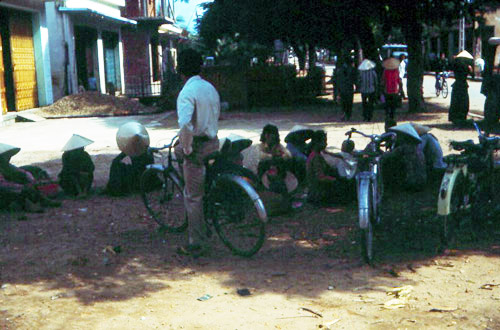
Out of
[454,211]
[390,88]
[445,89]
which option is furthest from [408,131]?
[445,89]

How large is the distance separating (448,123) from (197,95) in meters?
11.4

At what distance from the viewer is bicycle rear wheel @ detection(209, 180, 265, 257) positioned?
5227 millimetres

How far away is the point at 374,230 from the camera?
19.7ft

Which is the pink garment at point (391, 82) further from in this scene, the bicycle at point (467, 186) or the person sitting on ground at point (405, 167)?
the bicycle at point (467, 186)

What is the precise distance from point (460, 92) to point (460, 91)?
0.08ft

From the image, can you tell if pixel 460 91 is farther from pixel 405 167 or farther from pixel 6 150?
pixel 6 150

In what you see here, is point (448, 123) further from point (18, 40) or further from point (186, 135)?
point (18, 40)

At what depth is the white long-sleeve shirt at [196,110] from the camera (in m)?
5.07

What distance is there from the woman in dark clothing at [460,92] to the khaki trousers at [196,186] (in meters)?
10.2

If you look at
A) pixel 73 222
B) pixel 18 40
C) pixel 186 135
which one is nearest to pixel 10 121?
pixel 18 40

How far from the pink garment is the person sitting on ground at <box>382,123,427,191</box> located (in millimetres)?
8239

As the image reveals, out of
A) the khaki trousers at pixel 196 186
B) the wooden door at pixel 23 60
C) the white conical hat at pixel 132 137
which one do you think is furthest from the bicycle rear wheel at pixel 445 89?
the khaki trousers at pixel 196 186

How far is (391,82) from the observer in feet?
51.3

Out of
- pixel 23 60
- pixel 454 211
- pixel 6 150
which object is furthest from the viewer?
pixel 23 60
